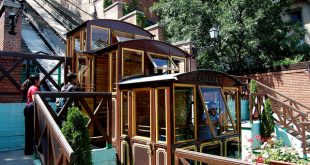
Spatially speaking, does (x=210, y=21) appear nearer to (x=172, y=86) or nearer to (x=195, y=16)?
(x=195, y=16)

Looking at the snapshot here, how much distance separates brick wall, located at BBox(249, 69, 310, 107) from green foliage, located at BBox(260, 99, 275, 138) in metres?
3.45


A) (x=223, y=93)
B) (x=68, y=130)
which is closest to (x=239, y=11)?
(x=223, y=93)

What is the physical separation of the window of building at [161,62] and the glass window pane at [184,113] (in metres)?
1.71

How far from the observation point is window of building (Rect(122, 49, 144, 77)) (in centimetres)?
713

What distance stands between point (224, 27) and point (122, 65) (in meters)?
8.03

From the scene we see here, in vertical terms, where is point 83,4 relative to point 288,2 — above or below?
above

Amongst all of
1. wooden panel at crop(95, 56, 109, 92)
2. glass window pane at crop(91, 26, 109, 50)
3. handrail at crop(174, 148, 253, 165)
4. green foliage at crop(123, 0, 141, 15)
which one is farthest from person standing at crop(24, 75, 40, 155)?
green foliage at crop(123, 0, 141, 15)

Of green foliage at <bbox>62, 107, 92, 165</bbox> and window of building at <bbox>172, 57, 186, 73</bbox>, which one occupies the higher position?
window of building at <bbox>172, 57, 186, 73</bbox>

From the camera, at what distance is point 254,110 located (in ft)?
36.2

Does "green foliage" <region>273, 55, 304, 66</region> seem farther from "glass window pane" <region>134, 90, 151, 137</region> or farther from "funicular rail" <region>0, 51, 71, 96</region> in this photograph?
"funicular rail" <region>0, 51, 71, 96</region>

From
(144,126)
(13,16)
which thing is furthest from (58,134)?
(13,16)

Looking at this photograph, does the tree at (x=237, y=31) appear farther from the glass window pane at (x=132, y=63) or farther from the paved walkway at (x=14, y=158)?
the paved walkway at (x=14, y=158)

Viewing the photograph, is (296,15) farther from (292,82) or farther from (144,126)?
(144,126)

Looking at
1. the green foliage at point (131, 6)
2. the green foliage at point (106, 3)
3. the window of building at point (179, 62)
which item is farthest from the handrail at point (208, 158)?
the green foliage at point (106, 3)
